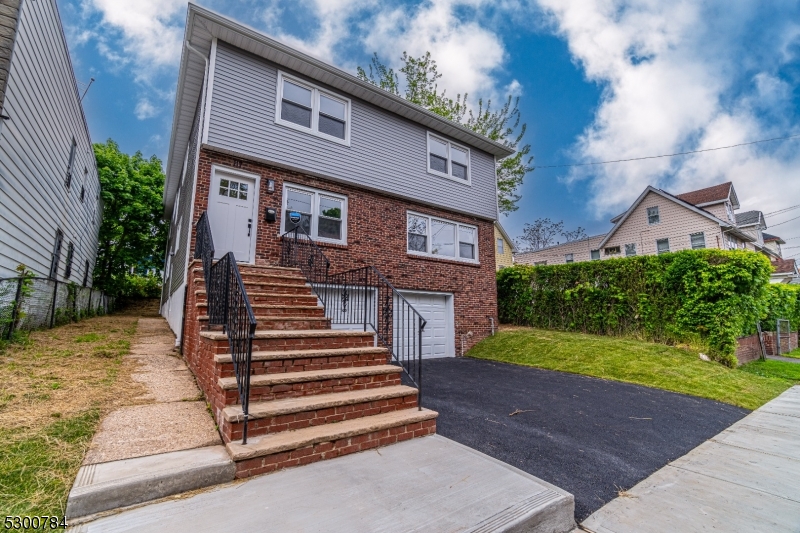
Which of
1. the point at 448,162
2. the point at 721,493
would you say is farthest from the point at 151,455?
the point at 448,162

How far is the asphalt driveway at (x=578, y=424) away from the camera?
3.07 metres

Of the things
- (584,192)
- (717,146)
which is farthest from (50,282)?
(584,192)

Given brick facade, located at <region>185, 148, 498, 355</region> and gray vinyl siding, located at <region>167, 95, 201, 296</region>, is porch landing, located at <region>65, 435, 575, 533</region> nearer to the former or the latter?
brick facade, located at <region>185, 148, 498, 355</region>

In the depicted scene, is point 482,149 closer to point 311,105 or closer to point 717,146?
point 311,105

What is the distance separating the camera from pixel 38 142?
6875mm

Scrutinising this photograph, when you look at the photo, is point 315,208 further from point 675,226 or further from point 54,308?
point 675,226

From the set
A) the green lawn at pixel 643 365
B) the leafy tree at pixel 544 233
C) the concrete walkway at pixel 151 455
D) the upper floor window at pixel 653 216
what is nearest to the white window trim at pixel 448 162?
the green lawn at pixel 643 365

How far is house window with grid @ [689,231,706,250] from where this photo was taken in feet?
59.8

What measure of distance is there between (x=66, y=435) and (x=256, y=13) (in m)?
19.0

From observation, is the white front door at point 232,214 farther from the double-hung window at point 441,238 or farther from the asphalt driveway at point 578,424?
the asphalt driveway at point 578,424

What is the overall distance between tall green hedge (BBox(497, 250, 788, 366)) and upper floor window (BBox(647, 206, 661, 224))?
10.5 m

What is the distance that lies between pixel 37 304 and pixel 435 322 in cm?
873

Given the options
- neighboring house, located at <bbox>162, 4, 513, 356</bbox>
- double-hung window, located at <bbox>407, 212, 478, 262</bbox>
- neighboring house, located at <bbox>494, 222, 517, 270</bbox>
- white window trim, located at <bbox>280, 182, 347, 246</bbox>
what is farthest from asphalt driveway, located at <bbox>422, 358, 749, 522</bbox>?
neighboring house, located at <bbox>494, 222, 517, 270</bbox>

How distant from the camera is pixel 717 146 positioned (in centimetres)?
1396
